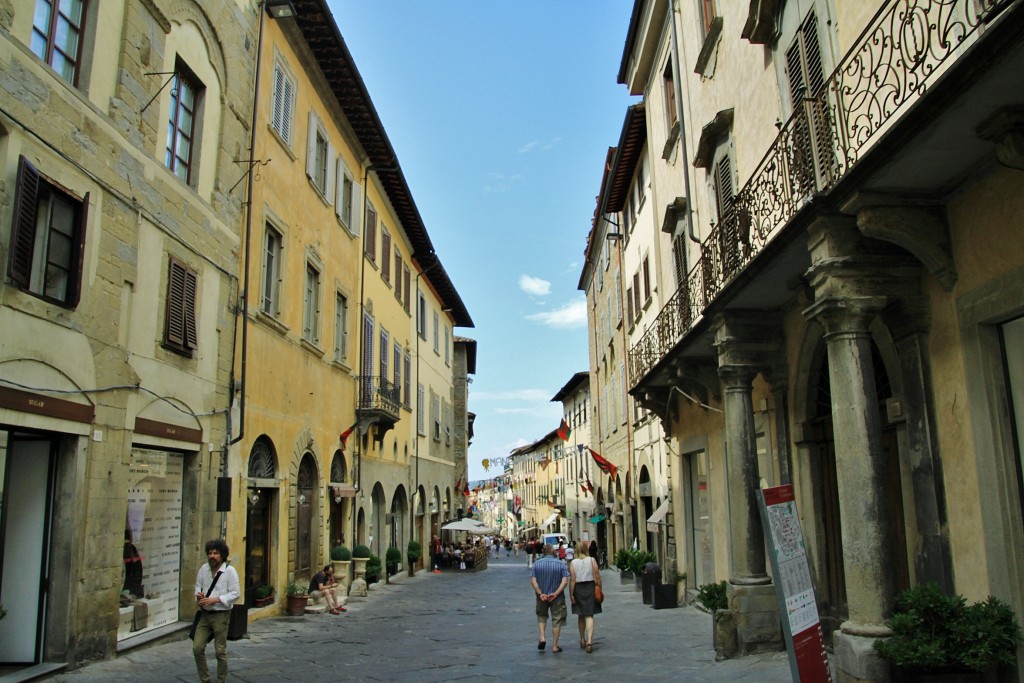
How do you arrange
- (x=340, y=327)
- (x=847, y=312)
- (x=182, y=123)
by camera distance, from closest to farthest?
(x=847, y=312)
(x=182, y=123)
(x=340, y=327)

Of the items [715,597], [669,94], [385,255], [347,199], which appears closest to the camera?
[715,597]

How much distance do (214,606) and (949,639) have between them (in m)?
6.54

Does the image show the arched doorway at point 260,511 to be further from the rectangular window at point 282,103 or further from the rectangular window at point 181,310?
the rectangular window at point 282,103

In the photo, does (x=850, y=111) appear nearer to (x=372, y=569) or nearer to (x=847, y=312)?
(x=847, y=312)

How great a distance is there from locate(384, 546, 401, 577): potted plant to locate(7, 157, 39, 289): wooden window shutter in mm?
17795

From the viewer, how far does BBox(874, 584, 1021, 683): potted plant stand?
6.07 meters

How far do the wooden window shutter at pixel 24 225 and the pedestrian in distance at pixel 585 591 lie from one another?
23.8 feet

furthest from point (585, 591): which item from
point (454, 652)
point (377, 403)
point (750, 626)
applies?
point (377, 403)

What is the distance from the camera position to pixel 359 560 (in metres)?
20.4

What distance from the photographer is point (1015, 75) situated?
489 cm

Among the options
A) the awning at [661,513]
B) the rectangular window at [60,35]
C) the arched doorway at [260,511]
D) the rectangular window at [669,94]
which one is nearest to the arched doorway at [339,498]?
the arched doorway at [260,511]

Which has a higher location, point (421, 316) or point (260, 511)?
point (421, 316)

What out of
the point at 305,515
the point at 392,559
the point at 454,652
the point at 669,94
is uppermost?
the point at 669,94

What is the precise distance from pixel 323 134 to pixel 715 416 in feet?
36.6
